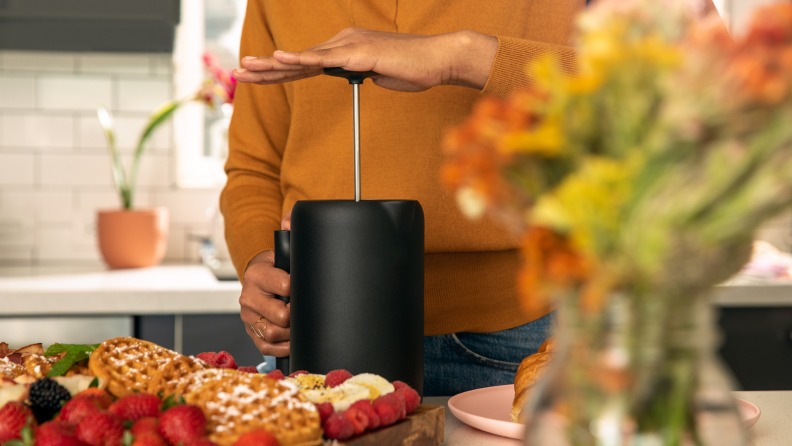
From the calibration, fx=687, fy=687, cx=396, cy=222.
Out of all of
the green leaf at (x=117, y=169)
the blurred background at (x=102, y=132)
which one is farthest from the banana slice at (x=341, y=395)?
the green leaf at (x=117, y=169)

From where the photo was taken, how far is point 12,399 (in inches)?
23.1

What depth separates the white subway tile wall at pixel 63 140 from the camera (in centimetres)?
249

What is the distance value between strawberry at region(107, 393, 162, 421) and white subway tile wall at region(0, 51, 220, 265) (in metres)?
2.05

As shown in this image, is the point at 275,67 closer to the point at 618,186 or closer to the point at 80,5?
the point at 618,186

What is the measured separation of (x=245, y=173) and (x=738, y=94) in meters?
1.04

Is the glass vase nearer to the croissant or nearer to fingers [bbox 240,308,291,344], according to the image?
the croissant

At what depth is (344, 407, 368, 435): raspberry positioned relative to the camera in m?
0.58

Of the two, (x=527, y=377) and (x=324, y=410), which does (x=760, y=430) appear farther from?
(x=324, y=410)

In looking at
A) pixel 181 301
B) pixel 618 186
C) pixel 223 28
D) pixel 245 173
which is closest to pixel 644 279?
pixel 618 186

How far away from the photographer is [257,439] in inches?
19.8

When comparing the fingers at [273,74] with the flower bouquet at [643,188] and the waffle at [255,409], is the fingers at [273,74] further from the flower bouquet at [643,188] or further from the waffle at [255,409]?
the flower bouquet at [643,188]

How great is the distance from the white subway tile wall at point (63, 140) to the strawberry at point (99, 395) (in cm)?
199

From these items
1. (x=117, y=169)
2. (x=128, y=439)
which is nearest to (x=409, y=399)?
(x=128, y=439)

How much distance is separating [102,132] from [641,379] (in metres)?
2.55
